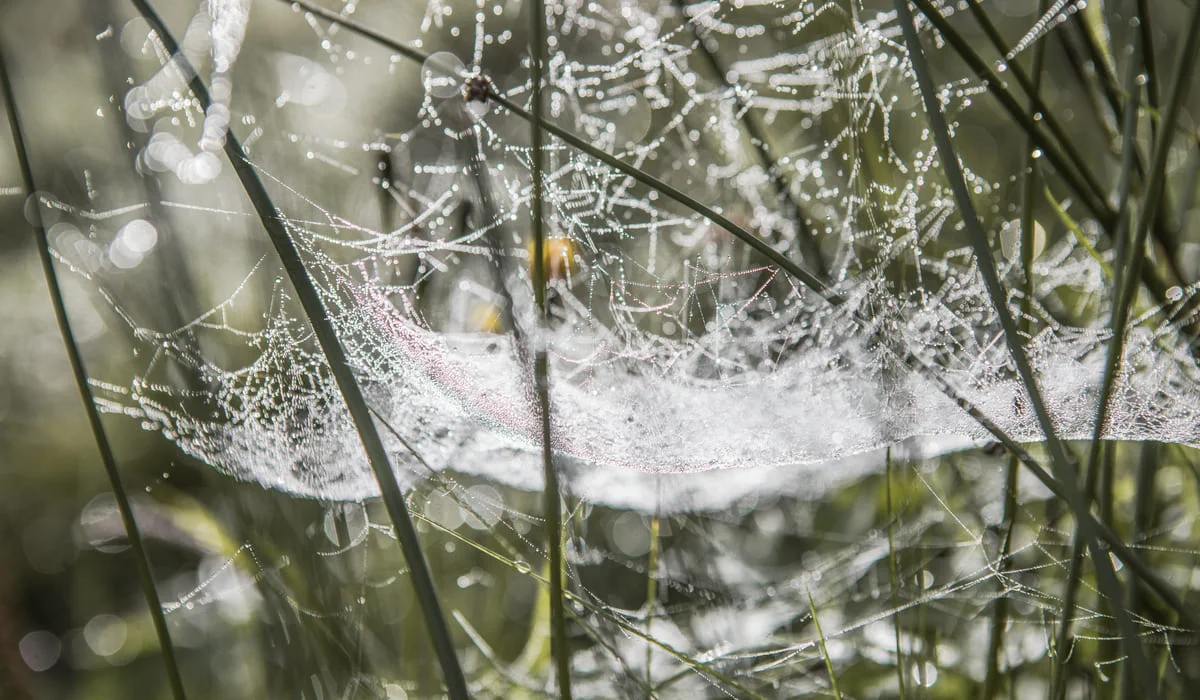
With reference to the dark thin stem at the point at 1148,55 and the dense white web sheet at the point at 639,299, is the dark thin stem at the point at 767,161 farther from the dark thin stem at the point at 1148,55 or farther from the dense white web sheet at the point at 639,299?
the dark thin stem at the point at 1148,55

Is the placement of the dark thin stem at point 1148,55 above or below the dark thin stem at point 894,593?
→ above

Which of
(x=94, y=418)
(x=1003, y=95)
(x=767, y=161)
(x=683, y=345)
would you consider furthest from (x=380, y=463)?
(x=683, y=345)

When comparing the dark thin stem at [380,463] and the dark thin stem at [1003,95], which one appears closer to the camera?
the dark thin stem at [380,463]

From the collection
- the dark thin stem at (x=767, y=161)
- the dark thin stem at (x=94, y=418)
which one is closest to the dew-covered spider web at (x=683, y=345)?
the dark thin stem at (x=767, y=161)

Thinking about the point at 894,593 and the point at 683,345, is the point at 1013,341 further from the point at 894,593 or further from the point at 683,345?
the point at 683,345

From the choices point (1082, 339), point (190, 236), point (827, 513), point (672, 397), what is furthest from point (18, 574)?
point (1082, 339)

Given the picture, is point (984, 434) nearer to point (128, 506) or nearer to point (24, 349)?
point (128, 506)

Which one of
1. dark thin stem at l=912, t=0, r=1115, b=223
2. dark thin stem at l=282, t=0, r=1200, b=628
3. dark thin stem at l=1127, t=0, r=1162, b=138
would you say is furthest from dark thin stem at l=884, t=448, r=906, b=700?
dark thin stem at l=1127, t=0, r=1162, b=138

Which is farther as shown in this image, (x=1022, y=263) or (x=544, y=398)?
(x=1022, y=263)
